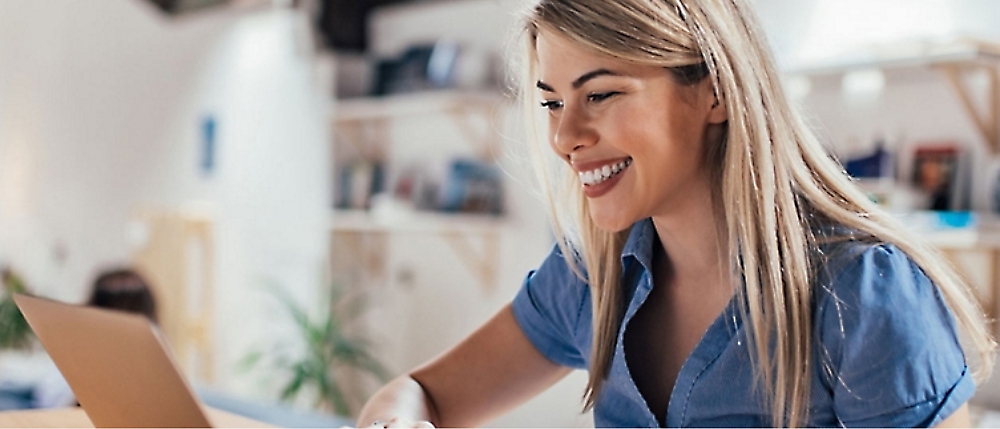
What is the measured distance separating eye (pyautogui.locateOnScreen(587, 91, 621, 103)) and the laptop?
54 cm

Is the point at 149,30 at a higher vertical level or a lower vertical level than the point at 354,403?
higher

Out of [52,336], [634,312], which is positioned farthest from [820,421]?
[52,336]

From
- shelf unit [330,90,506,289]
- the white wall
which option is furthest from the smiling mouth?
the white wall

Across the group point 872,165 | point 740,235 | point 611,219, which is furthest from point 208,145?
point 740,235

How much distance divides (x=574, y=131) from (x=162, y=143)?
4.81 metres

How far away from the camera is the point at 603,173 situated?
1276mm

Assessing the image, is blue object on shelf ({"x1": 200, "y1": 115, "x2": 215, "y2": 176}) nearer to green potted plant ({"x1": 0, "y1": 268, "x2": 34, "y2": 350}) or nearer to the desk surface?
green potted plant ({"x1": 0, "y1": 268, "x2": 34, "y2": 350})

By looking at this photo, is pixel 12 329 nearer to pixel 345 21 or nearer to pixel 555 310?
pixel 345 21

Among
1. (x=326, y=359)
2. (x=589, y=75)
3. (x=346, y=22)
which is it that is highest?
(x=346, y=22)

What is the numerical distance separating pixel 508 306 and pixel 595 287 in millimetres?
174

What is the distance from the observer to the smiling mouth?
4.15 feet

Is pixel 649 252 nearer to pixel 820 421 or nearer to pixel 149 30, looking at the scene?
pixel 820 421

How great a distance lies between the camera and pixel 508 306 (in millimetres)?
1581

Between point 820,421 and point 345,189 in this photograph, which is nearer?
point 820,421
